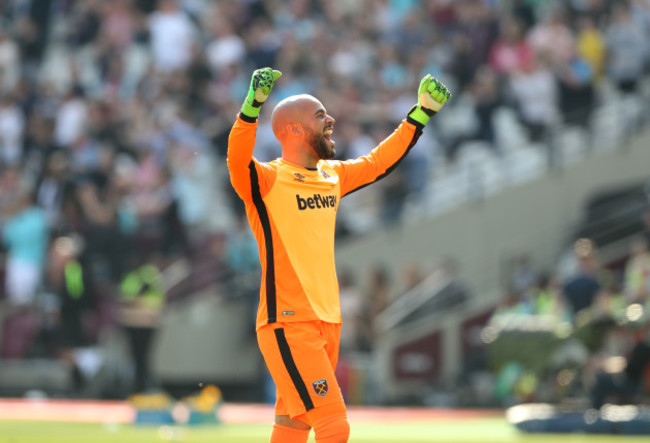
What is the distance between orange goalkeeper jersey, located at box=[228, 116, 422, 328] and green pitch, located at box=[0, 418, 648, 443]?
4806mm

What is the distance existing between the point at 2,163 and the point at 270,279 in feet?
53.6

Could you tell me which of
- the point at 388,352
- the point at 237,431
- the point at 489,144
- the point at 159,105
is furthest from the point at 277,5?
the point at 237,431

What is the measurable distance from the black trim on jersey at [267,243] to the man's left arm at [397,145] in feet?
2.64

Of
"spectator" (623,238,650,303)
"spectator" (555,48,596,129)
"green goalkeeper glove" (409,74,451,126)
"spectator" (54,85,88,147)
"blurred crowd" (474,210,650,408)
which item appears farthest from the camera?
"spectator" (54,85,88,147)

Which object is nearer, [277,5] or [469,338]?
[469,338]

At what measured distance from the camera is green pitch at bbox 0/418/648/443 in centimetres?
1269

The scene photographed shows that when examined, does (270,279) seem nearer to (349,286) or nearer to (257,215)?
(257,215)

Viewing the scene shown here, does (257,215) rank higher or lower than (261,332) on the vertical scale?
higher

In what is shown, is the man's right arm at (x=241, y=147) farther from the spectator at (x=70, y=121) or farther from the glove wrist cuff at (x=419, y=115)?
the spectator at (x=70, y=121)

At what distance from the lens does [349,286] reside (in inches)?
763

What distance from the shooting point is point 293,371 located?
7023 mm

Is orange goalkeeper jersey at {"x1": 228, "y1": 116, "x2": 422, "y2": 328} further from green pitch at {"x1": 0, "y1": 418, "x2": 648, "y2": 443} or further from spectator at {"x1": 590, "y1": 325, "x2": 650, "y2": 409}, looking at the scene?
spectator at {"x1": 590, "y1": 325, "x2": 650, "y2": 409}

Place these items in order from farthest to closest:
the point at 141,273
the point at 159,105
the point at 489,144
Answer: the point at 159,105 < the point at 489,144 < the point at 141,273

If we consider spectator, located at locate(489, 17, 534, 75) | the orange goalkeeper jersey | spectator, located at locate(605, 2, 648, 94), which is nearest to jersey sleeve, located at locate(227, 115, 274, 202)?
the orange goalkeeper jersey
